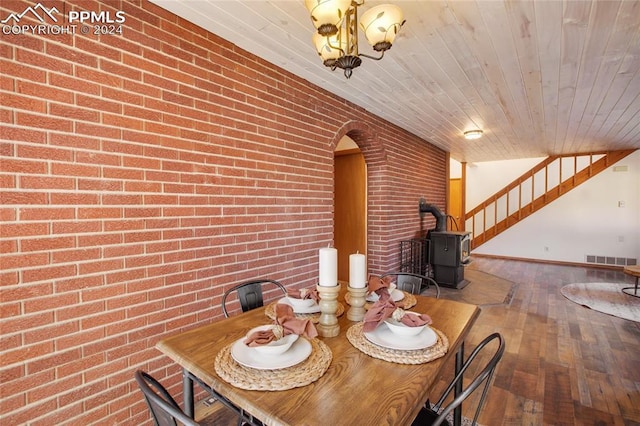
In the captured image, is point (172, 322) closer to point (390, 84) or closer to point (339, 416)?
point (339, 416)

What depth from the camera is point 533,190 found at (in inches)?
284

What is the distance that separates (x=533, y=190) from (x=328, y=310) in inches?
312

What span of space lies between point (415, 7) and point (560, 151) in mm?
6404

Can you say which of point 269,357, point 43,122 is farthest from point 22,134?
point 269,357

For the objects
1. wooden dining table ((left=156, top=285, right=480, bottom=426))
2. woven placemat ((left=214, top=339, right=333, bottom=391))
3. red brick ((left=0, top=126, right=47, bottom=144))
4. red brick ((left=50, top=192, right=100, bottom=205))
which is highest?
red brick ((left=0, top=126, right=47, bottom=144))

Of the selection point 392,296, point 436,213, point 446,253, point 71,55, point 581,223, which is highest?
point 71,55

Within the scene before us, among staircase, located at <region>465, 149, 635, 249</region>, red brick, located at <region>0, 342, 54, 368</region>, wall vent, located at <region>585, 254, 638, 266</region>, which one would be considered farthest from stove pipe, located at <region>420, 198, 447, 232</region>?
red brick, located at <region>0, 342, 54, 368</region>

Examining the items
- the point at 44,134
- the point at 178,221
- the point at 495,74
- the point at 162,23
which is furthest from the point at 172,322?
the point at 495,74

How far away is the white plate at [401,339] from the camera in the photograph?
3.82 feet

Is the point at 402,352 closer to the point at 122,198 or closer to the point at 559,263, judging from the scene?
the point at 122,198

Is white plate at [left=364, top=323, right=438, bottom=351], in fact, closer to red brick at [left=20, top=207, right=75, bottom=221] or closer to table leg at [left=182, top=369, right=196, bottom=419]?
table leg at [left=182, top=369, right=196, bottom=419]

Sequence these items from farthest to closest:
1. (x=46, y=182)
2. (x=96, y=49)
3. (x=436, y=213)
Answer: (x=436, y=213)
(x=96, y=49)
(x=46, y=182)

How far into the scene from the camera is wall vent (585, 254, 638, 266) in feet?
20.1

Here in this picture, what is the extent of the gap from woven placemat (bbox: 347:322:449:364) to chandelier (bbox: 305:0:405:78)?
1.19m
